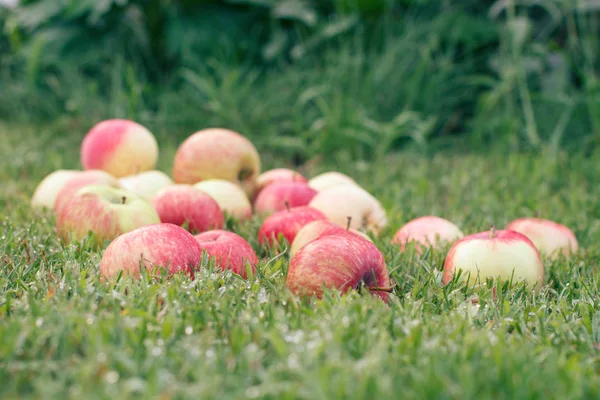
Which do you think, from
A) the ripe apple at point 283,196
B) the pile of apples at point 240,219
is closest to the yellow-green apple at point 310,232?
the pile of apples at point 240,219

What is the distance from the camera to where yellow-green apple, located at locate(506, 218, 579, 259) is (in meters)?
2.24

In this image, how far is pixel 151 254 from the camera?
67.4 inches

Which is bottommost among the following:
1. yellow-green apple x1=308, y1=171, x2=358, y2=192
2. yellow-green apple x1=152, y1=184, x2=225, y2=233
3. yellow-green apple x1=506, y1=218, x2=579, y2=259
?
yellow-green apple x1=506, y1=218, x2=579, y2=259

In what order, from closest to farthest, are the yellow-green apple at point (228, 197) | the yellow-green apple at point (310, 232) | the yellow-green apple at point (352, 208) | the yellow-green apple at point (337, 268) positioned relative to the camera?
1. the yellow-green apple at point (337, 268)
2. the yellow-green apple at point (310, 232)
3. the yellow-green apple at point (352, 208)
4. the yellow-green apple at point (228, 197)

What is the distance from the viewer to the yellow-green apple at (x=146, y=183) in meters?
2.59

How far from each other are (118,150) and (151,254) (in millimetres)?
1294

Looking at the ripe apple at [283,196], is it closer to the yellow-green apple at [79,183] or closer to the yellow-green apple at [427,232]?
the yellow-green apple at [427,232]

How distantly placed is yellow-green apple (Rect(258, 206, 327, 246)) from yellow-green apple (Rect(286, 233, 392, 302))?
17.6 inches

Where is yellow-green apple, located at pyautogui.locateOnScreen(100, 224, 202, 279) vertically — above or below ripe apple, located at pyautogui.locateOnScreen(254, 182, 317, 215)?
above

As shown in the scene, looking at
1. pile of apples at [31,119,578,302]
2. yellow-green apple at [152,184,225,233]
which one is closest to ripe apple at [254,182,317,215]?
pile of apples at [31,119,578,302]

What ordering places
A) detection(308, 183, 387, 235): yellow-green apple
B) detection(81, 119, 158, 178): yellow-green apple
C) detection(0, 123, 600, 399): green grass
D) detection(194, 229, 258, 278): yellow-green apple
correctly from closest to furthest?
1. detection(0, 123, 600, 399): green grass
2. detection(194, 229, 258, 278): yellow-green apple
3. detection(308, 183, 387, 235): yellow-green apple
4. detection(81, 119, 158, 178): yellow-green apple

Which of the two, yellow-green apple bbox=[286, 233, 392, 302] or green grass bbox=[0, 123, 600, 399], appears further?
yellow-green apple bbox=[286, 233, 392, 302]

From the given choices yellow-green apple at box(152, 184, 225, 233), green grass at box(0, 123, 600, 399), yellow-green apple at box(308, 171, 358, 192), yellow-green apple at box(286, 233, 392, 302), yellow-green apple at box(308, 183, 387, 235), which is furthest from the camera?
yellow-green apple at box(308, 171, 358, 192)

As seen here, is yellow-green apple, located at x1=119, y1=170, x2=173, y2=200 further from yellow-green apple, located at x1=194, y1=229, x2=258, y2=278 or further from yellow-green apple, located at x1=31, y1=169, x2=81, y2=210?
yellow-green apple, located at x1=194, y1=229, x2=258, y2=278
